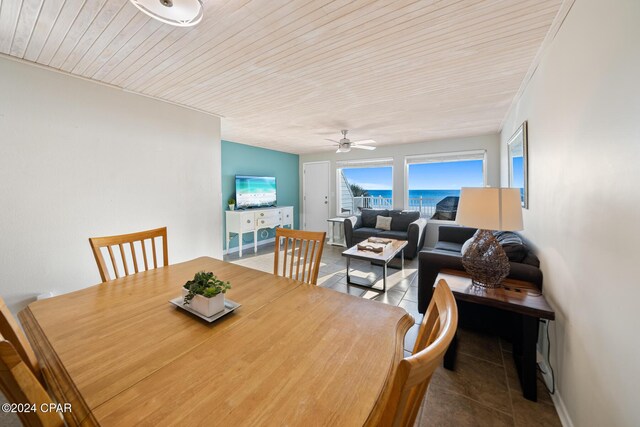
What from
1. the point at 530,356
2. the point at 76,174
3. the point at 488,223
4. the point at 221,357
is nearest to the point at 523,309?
the point at 530,356

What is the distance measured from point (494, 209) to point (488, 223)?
105 millimetres

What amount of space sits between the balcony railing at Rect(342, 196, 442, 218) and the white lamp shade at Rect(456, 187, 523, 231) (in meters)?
3.82

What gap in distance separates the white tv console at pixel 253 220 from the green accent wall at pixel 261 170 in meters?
0.29

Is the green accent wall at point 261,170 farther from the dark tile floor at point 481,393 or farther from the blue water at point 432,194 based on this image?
the dark tile floor at point 481,393

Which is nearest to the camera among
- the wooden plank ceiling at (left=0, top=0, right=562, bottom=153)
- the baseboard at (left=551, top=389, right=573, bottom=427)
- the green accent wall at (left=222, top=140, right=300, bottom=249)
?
the baseboard at (left=551, top=389, right=573, bottom=427)

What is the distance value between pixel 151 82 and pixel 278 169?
3978mm

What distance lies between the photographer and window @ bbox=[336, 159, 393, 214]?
21.3 feet

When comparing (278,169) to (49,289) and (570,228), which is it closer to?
(49,289)

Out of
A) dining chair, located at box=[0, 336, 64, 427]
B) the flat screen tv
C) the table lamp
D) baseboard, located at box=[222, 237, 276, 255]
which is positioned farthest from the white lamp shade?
baseboard, located at box=[222, 237, 276, 255]

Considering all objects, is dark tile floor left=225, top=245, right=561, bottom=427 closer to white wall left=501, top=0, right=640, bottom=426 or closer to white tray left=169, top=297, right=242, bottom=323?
white wall left=501, top=0, right=640, bottom=426

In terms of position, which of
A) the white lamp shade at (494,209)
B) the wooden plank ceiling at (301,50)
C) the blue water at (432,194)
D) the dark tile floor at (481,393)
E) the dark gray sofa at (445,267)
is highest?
the wooden plank ceiling at (301,50)

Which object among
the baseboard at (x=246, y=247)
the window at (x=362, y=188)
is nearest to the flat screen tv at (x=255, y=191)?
the baseboard at (x=246, y=247)

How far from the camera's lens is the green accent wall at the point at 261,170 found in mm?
5084

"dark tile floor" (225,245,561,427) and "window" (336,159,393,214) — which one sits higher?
"window" (336,159,393,214)
